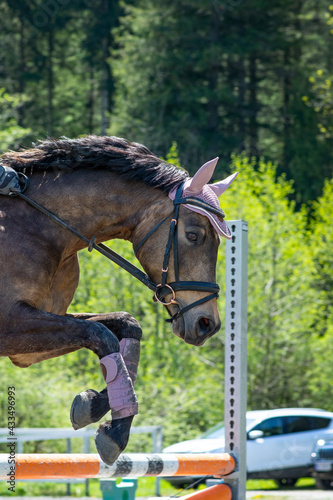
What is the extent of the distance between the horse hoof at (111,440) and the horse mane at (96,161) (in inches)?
46.8

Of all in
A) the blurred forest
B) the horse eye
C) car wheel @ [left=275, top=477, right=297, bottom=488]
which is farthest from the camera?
the blurred forest

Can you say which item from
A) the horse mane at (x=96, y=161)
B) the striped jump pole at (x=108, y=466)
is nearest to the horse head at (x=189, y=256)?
the horse mane at (x=96, y=161)

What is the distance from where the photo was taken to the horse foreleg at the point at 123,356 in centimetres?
317

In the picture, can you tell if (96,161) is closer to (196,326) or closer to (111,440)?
(196,326)

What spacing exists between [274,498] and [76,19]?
96.8 ft

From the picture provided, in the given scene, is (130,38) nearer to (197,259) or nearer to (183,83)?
(183,83)

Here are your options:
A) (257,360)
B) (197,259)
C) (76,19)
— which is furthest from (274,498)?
(76,19)

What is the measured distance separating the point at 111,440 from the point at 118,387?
23 cm

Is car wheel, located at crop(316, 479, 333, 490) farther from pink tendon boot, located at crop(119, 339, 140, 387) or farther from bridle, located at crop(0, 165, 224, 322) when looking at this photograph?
bridle, located at crop(0, 165, 224, 322)

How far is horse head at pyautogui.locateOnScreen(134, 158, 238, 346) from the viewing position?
3358mm

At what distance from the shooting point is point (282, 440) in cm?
1427

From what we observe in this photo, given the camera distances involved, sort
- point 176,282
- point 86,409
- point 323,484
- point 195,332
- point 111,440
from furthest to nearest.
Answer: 1. point 323,484
2. point 176,282
3. point 195,332
4. point 86,409
5. point 111,440

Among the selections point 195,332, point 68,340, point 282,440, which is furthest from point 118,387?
point 282,440

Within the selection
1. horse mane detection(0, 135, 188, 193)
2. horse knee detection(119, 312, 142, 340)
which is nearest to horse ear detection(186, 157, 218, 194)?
horse mane detection(0, 135, 188, 193)
